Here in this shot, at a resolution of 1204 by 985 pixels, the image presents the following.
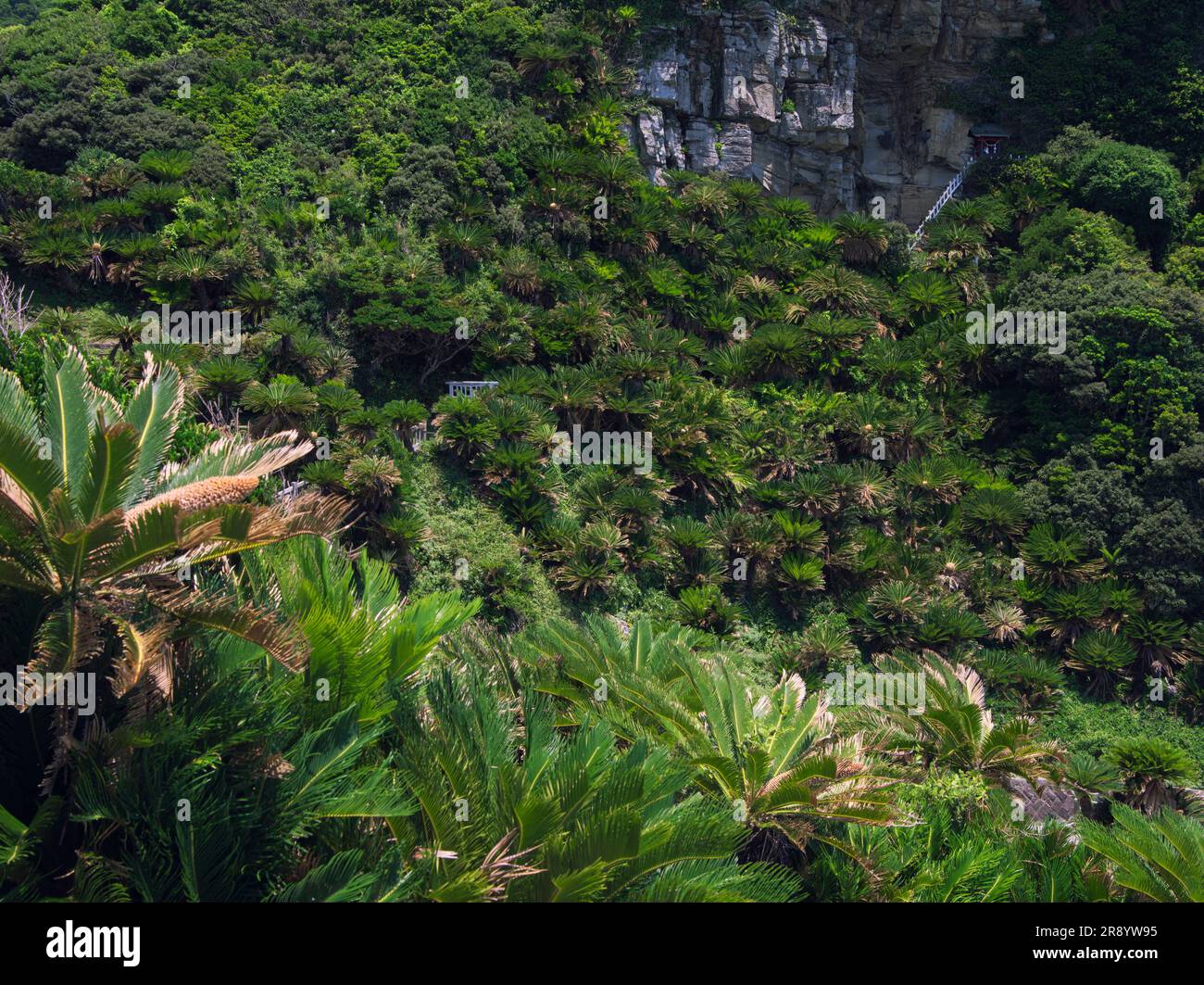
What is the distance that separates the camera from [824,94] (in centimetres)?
2973

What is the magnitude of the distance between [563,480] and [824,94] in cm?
1618

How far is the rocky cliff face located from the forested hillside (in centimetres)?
87

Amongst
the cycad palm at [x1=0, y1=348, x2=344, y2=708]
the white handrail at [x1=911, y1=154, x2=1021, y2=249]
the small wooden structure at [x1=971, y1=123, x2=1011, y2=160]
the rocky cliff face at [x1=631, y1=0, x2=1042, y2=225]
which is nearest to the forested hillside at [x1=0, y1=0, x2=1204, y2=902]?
the cycad palm at [x1=0, y1=348, x2=344, y2=708]

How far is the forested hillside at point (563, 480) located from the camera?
7.24 meters

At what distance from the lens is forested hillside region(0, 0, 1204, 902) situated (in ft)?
23.7

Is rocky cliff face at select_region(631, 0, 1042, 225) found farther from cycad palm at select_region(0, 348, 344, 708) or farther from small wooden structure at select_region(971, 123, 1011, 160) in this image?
cycad palm at select_region(0, 348, 344, 708)

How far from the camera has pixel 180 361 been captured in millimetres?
17609

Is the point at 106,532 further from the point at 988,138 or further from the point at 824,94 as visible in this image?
the point at 988,138

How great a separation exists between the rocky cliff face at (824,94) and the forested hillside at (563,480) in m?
0.87

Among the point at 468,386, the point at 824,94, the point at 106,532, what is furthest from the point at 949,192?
the point at 106,532

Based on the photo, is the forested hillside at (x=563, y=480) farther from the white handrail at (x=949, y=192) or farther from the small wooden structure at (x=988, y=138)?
the white handrail at (x=949, y=192)

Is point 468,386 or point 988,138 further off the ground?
point 988,138

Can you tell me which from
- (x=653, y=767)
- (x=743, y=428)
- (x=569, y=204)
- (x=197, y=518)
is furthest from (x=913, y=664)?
(x=569, y=204)

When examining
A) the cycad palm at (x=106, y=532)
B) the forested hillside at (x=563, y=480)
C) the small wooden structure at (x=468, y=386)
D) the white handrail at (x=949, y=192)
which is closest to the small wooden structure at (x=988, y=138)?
the white handrail at (x=949, y=192)
